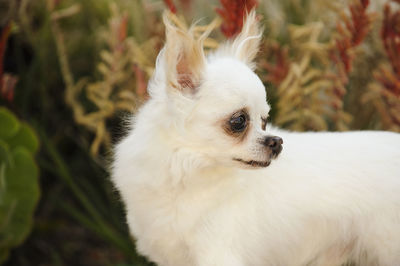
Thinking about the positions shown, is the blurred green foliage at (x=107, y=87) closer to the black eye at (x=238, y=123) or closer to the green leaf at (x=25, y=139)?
the green leaf at (x=25, y=139)

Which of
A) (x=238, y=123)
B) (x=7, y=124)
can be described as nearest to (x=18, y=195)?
(x=7, y=124)

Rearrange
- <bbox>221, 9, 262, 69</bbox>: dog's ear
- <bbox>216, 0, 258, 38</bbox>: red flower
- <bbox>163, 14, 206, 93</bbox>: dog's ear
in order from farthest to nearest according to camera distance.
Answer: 1. <bbox>216, 0, 258, 38</bbox>: red flower
2. <bbox>221, 9, 262, 69</bbox>: dog's ear
3. <bbox>163, 14, 206, 93</bbox>: dog's ear

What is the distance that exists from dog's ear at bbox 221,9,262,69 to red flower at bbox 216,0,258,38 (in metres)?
0.07

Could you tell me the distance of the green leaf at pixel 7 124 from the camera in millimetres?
2296

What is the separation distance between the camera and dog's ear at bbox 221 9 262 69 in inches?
64.6

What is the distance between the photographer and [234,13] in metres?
1.81


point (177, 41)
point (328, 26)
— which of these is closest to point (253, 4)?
point (177, 41)

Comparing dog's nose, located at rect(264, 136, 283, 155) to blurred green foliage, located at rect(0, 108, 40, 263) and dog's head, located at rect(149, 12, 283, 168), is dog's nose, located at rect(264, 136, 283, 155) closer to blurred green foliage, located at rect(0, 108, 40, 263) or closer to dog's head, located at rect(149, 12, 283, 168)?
dog's head, located at rect(149, 12, 283, 168)

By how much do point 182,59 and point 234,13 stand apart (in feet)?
1.50

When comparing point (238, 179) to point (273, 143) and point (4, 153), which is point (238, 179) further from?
point (4, 153)

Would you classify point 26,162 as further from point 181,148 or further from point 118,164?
point 181,148

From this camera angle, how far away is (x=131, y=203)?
1.63 m

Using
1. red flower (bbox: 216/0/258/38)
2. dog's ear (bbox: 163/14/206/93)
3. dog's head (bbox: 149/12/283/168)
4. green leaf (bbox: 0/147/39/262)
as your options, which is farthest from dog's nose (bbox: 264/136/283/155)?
green leaf (bbox: 0/147/39/262)

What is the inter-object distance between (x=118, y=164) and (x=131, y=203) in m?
0.14
